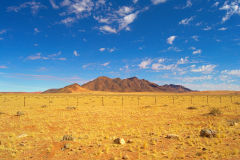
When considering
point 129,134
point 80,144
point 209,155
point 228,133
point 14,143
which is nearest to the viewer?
point 209,155

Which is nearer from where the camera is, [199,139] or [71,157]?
[71,157]

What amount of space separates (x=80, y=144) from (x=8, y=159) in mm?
3462

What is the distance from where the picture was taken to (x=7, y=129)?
1374cm

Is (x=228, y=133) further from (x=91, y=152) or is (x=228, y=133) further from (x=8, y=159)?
(x=8, y=159)

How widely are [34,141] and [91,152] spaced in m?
4.55

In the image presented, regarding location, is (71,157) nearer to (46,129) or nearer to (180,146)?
(180,146)

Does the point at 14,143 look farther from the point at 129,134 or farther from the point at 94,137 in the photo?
the point at 129,134

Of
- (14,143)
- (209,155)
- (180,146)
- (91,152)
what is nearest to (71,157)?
(91,152)

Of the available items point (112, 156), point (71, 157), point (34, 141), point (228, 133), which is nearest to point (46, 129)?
point (34, 141)

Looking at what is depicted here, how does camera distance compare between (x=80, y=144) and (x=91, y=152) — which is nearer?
(x=91, y=152)

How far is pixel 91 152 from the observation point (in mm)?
8086

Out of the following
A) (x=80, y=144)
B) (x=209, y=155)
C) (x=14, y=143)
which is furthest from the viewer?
(x=14, y=143)

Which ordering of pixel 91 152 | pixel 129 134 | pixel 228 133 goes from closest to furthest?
pixel 91 152 → pixel 228 133 → pixel 129 134

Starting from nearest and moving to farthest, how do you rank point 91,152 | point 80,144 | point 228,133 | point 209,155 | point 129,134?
point 209,155, point 91,152, point 80,144, point 228,133, point 129,134
